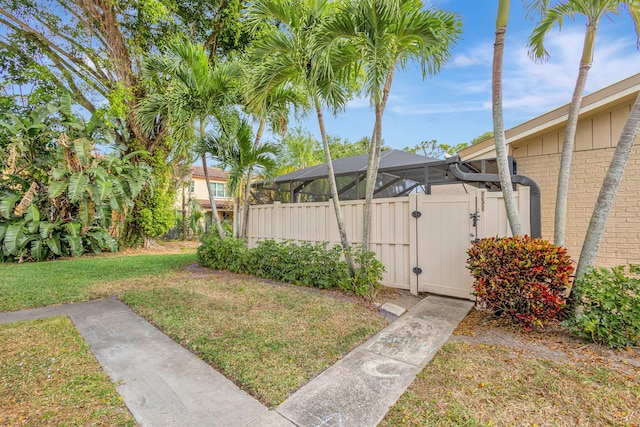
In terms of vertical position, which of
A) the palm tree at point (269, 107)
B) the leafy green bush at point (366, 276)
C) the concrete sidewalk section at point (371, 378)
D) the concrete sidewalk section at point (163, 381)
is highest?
the palm tree at point (269, 107)

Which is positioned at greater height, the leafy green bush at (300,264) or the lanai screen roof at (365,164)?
the lanai screen roof at (365,164)

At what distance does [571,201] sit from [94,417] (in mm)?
7111

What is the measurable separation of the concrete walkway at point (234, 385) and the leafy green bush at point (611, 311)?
1365mm

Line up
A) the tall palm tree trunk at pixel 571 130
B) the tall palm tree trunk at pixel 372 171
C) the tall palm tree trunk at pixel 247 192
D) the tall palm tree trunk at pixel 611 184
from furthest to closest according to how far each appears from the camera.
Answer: the tall palm tree trunk at pixel 247 192 → the tall palm tree trunk at pixel 372 171 → the tall palm tree trunk at pixel 571 130 → the tall palm tree trunk at pixel 611 184

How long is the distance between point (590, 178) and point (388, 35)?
4.28 m

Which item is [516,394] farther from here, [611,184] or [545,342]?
[611,184]

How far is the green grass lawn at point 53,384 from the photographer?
6.93 feet

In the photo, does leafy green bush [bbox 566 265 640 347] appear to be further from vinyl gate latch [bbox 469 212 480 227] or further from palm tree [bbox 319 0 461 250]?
palm tree [bbox 319 0 461 250]

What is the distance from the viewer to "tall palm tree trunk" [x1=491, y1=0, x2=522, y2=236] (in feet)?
12.9

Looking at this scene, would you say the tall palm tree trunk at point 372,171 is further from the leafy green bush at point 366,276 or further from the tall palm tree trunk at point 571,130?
the tall palm tree trunk at point 571,130

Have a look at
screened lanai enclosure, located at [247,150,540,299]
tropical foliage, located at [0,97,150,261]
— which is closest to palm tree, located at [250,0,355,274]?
screened lanai enclosure, located at [247,150,540,299]

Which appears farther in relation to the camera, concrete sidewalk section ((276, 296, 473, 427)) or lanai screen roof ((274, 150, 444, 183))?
lanai screen roof ((274, 150, 444, 183))

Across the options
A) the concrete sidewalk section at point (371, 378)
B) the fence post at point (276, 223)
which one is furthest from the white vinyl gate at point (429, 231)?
the fence post at point (276, 223)

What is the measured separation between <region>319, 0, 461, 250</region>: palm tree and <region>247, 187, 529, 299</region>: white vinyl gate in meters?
1.78
